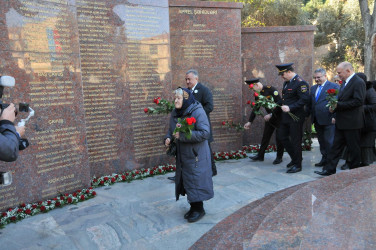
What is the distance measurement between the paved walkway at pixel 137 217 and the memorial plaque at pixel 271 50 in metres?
3.41

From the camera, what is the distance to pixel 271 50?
8664 millimetres

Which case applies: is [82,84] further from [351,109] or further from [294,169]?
[351,109]

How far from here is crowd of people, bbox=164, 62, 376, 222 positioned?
393 cm

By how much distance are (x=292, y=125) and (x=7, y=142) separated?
523 cm

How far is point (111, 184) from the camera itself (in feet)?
19.2

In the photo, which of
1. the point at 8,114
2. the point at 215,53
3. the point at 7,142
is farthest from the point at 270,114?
the point at 7,142

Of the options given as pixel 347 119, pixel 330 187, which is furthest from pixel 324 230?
pixel 347 119

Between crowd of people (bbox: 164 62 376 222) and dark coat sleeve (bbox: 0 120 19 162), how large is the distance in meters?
1.71

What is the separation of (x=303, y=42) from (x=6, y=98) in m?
7.48

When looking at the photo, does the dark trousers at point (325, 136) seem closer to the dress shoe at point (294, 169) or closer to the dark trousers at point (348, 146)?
the dress shoe at point (294, 169)

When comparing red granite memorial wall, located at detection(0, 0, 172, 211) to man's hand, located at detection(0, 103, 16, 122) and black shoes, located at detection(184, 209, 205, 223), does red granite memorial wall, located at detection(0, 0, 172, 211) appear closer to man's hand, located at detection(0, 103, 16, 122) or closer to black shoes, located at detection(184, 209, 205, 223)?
man's hand, located at detection(0, 103, 16, 122)

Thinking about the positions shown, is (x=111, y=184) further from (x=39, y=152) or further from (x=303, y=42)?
(x=303, y=42)

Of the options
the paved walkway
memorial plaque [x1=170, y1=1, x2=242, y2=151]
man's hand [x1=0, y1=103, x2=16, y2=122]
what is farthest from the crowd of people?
man's hand [x1=0, y1=103, x2=16, y2=122]

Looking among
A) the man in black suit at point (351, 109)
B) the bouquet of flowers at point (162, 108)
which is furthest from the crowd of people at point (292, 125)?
the bouquet of flowers at point (162, 108)
